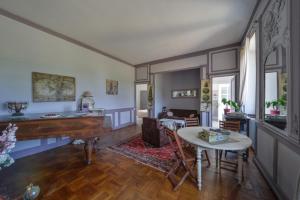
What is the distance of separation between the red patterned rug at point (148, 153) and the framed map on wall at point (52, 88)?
2011mm

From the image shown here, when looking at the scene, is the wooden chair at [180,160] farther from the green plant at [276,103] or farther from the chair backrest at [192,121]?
the green plant at [276,103]

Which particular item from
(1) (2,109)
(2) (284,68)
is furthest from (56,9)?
(2) (284,68)

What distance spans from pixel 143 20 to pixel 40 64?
2751 mm

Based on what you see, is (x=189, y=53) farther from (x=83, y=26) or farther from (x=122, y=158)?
(x=122, y=158)

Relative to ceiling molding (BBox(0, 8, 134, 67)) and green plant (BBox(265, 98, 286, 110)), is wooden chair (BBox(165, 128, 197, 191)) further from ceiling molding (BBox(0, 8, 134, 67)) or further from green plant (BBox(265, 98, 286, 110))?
ceiling molding (BBox(0, 8, 134, 67))

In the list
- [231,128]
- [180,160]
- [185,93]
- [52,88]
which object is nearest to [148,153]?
[180,160]

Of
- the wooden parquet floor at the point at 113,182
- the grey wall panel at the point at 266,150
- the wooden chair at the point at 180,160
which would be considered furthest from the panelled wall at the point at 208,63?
the wooden chair at the point at 180,160

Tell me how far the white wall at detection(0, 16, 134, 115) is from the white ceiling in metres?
0.36

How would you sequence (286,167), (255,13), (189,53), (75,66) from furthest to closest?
(189,53) → (75,66) → (255,13) → (286,167)

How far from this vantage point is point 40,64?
3422 millimetres

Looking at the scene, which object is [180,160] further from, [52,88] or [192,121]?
[52,88]

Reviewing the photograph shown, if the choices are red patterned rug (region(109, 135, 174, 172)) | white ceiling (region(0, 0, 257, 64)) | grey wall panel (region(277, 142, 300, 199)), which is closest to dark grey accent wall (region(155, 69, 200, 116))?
white ceiling (region(0, 0, 257, 64))

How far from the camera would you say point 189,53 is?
17.7 ft

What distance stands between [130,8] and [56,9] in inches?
58.3
